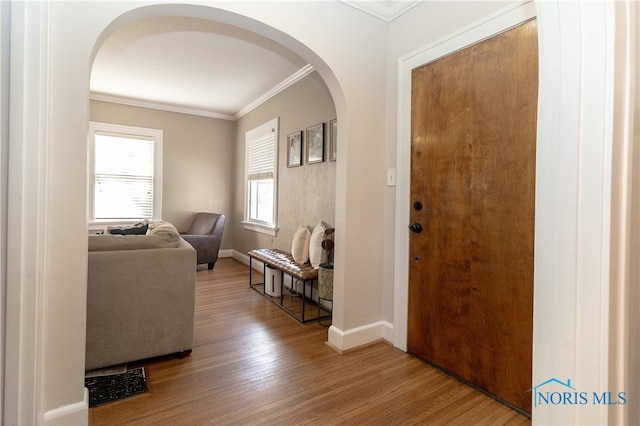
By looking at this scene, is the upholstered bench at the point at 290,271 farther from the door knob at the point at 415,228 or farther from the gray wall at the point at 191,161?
the gray wall at the point at 191,161

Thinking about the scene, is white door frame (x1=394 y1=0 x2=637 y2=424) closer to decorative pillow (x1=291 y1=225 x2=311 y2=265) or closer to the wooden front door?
the wooden front door

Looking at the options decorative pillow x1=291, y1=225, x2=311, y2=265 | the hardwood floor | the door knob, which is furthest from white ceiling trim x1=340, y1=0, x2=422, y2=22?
the hardwood floor

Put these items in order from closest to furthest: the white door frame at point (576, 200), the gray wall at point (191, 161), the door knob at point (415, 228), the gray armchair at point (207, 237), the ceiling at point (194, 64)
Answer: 1. the white door frame at point (576, 200)
2. the door knob at point (415, 228)
3. the ceiling at point (194, 64)
4. the gray armchair at point (207, 237)
5. the gray wall at point (191, 161)

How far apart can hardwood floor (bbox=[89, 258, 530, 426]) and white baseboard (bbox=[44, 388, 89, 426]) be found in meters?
0.10

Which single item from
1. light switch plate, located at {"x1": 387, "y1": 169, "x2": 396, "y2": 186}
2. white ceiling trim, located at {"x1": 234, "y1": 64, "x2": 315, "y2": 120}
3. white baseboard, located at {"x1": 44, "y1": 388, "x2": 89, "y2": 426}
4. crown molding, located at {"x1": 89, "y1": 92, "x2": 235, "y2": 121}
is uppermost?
crown molding, located at {"x1": 89, "y1": 92, "x2": 235, "y2": 121}

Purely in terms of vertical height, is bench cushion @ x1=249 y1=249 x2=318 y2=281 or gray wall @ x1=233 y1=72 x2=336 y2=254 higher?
gray wall @ x1=233 y1=72 x2=336 y2=254

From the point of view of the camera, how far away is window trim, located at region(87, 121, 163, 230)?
473cm

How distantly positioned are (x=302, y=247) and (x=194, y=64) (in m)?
2.37

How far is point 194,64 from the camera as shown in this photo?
140 inches

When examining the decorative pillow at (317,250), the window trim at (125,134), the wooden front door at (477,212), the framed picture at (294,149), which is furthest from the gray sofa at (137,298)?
the window trim at (125,134)

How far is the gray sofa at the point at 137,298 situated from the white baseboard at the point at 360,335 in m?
1.01

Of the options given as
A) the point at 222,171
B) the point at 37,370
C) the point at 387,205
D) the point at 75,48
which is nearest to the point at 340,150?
the point at 387,205

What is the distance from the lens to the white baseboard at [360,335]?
7.53ft

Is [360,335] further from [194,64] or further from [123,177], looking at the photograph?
[123,177]
